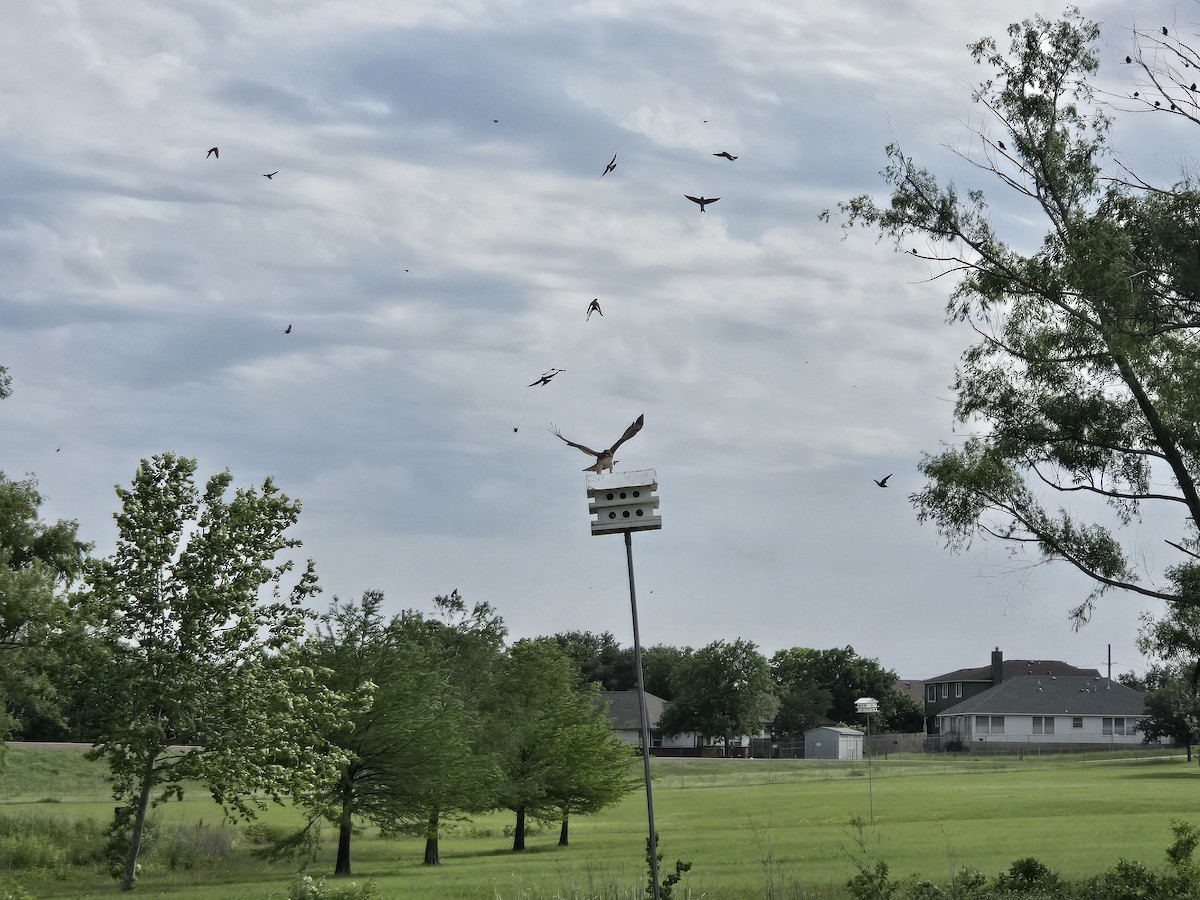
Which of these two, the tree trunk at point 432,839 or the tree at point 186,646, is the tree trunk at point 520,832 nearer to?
the tree trunk at point 432,839

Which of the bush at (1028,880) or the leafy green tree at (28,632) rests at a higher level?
the leafy green tree at (28,632)

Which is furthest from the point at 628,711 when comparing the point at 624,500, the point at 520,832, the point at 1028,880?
the point at 624,500

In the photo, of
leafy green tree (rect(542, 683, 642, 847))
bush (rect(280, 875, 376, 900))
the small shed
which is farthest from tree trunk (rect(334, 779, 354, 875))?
the small shed

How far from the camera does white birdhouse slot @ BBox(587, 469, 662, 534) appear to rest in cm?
1328

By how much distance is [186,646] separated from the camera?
24.2 meters

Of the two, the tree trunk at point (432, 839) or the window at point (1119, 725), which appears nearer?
the tree trunk at point (432, 839)

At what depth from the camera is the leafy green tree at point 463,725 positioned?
34219mm

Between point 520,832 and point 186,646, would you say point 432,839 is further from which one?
point 186,646

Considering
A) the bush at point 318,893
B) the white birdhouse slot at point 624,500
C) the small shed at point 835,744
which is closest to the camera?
the bush at point 318,893

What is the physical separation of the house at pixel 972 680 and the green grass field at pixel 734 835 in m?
39.4

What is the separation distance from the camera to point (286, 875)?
3266 cm

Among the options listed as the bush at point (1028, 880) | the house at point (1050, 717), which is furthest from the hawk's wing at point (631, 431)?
the house at point (1050, 717)

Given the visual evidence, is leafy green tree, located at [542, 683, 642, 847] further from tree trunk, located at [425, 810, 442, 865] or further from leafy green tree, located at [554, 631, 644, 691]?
leafy green tree, located at [554, 631, 644, 691]

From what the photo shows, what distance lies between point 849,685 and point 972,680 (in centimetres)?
1233
